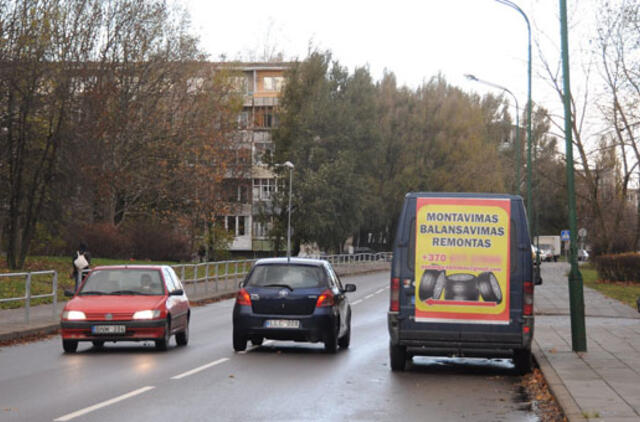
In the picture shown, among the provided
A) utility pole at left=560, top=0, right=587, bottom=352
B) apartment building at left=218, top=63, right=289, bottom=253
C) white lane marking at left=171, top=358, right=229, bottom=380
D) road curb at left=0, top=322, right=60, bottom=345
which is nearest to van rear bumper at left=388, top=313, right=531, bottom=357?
utility pole at left=560, top=0, right=587, bottom=352

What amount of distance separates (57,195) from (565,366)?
3637 cm

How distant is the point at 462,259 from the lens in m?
14.5

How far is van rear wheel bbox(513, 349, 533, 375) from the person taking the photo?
48.4 feet

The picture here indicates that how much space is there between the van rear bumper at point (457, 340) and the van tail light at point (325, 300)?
2.90 m

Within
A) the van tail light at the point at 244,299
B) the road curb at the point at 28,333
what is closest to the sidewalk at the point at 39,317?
the road curb at the point at 28,333

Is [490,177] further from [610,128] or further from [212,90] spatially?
[610,128]

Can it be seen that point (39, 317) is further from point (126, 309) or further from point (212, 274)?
point (212, 274)

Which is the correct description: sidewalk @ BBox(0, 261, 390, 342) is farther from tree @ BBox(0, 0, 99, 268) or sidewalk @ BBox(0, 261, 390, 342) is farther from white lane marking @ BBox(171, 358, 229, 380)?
tree @ BBox(0, 0, 99, 268)

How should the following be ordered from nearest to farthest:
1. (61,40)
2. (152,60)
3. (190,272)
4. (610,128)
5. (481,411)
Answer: (481,411)
(190,272)
(61,40)
(610,128)
(152,60)

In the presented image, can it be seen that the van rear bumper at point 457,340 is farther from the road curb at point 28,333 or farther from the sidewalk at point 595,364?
the road curb at point 28,333

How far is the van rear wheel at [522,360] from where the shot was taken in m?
14.8

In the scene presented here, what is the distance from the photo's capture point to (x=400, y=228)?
14453 millimetres

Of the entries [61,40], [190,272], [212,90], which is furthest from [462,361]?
[212,90]

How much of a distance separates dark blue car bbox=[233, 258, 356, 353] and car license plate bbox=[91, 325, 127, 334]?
5.78 ft
